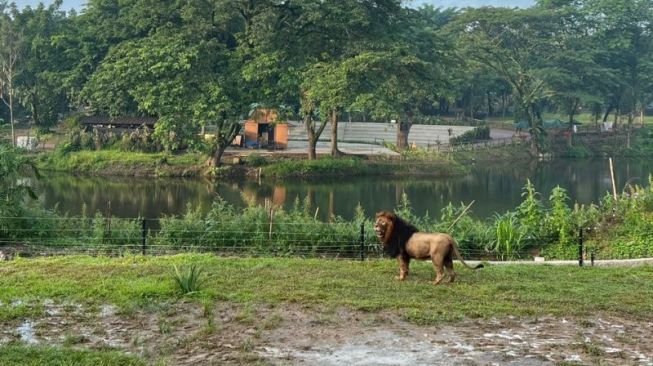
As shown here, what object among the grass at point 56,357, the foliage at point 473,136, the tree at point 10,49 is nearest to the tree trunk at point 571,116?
the foliage at point 473,136

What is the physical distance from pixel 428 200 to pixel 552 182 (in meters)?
→ 13.4

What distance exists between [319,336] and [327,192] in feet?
89.2

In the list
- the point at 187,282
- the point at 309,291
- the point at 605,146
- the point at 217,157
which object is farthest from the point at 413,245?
the point at 605,146

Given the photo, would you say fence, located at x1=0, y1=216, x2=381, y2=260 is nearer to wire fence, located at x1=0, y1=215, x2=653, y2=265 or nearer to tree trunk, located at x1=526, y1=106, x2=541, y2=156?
wire fence, located at x1=0, y1=215, x2=653, y2=265

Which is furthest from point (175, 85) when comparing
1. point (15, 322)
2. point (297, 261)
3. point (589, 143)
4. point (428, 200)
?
point (589, 143)

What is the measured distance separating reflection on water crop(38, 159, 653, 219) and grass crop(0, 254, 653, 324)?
1368 cm

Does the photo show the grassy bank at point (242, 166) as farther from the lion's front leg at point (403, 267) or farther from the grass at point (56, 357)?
the grass at point (56, 357)

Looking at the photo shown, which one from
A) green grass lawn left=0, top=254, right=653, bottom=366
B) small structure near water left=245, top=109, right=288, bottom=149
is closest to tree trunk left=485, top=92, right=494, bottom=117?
small structure near water left=245, top=109, right=288, bottom=149

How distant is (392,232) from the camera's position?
11.6 metres

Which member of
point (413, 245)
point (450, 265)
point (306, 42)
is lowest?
point (450, 265)

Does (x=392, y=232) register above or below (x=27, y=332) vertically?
above

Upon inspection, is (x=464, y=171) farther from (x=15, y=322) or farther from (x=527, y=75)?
(x=15, y=322)

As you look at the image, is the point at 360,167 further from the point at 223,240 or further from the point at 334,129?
the point at 223,240

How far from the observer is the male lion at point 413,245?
36.6ft
